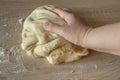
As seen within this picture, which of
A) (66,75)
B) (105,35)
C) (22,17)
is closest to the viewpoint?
(105,35)

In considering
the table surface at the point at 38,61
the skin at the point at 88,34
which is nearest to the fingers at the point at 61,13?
the skin at the point at 88,34

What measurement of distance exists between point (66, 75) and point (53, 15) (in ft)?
0.87

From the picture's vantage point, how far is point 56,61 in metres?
1.14

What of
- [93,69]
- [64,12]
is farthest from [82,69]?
[64,12]

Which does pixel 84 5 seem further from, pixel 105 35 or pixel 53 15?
pixel 105 35

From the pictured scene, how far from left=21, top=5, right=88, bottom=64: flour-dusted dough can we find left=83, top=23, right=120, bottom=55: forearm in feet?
0.24

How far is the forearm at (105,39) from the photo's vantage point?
1.01m

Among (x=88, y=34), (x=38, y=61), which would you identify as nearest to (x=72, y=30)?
(x=88, y=34)

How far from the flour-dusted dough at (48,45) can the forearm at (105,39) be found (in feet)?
0.24

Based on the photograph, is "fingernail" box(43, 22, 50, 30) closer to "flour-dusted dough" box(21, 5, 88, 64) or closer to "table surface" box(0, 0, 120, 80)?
"flour-dusted dough" box(21, 5, 88, 64)

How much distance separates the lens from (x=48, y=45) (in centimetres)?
113

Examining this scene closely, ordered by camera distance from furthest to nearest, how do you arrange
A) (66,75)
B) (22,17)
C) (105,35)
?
(22,17) < (66,75) < (105,35)

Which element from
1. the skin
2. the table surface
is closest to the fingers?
the skin

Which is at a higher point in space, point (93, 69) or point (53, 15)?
point (53, 15)
